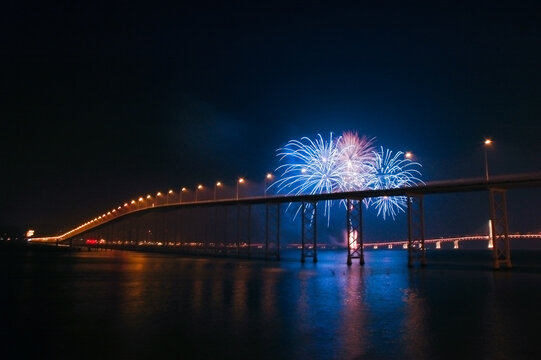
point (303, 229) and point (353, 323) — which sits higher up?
point (303, 229)

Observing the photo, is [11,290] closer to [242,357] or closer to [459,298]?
[242,357]

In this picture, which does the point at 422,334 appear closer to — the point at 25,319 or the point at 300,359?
the point at 300,359

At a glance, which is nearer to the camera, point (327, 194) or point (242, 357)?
point (242, 357)

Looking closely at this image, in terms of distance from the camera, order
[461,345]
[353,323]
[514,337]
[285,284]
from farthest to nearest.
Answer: [285,284] → [353,323] → [514,337] → [461,345]

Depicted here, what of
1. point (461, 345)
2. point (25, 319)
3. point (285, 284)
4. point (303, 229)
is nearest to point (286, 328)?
point (461, 345)

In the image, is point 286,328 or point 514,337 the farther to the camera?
point 286,328

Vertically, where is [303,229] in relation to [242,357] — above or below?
above

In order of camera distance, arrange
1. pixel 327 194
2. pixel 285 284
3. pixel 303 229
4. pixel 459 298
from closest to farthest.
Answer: pixel 459 298
pixel 285 284
pixel 327 194
pixel 303 229

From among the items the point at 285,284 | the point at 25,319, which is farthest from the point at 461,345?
the point at 285,284

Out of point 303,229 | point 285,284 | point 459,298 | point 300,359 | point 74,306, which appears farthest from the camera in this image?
point 303,229
